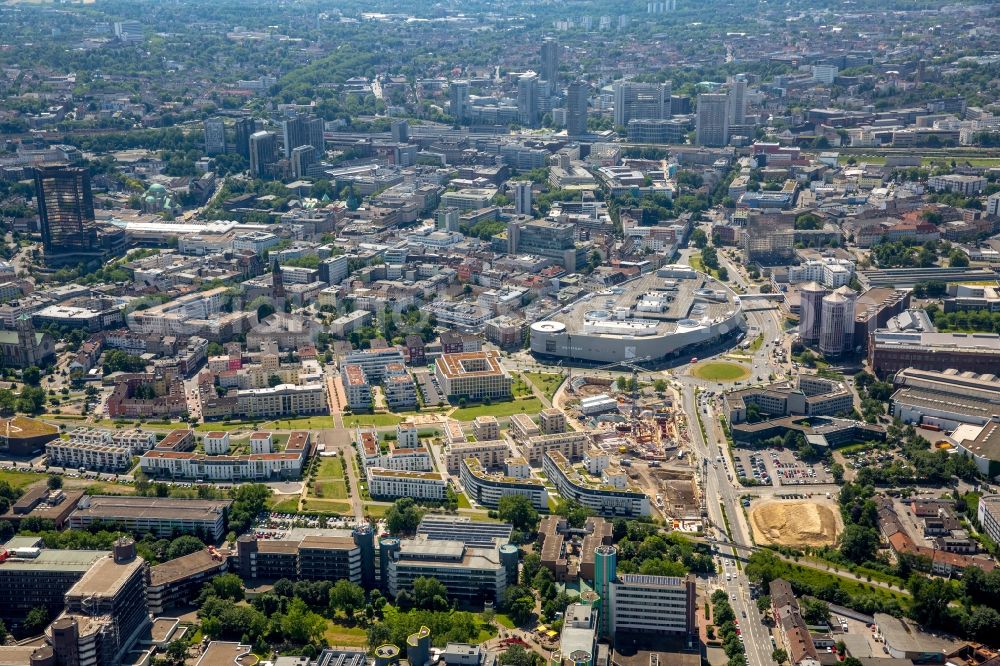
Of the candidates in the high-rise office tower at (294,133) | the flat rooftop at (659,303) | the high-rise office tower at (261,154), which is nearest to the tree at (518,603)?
the flat rooftop at (659,303)

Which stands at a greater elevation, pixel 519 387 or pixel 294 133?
pixel 294 133

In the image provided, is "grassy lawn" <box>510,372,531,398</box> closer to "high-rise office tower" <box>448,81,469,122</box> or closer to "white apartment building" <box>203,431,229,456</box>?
"white apartment building" <box>203,431,229,456</box>

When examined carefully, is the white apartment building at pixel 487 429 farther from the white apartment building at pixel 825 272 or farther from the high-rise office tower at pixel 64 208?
the high-rise office tower at pixel 64 208

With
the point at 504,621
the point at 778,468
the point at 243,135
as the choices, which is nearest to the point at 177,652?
the point at 504,621

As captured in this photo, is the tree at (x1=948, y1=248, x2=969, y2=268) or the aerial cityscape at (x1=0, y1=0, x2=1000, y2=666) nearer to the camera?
the aerial cityscape at (x1=0, y1=0, x2=1000, y2=666)

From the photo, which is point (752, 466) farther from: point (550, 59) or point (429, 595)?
point (550, 59)

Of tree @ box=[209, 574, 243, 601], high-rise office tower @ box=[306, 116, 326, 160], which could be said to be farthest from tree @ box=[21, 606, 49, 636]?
high-rise office tower @ box=[306, 116, 326, 160]
